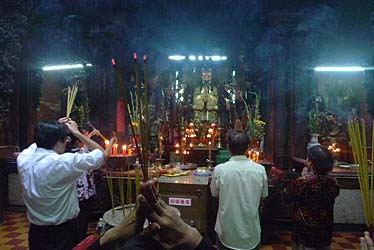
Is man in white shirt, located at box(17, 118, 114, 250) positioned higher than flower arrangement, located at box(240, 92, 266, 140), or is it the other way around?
flower arrangement, located at box(240, 92, 266, 140)

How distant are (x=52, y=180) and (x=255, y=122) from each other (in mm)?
4098

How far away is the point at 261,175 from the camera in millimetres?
2406

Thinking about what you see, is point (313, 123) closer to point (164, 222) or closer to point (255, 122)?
point (255, 122)

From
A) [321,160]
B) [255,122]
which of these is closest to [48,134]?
[321,160]

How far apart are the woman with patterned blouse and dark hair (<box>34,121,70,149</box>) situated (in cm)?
174

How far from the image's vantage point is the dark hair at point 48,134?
2141mm

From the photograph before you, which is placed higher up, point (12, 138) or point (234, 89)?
point (234, 89)

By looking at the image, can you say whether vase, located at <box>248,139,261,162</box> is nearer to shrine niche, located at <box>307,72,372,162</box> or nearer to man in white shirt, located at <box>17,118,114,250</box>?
shrine niche, located at <box>307,72,372,162</box>

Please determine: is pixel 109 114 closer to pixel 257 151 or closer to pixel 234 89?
pixel 234 89

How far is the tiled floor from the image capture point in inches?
168

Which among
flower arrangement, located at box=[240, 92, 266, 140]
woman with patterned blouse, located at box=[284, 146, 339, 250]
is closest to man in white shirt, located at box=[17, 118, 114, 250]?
woman with patterned blouse, located at box=[284, 146, 339, 250]

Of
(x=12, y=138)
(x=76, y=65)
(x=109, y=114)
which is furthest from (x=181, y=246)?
(x=12, y=138)

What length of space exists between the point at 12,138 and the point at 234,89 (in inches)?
180

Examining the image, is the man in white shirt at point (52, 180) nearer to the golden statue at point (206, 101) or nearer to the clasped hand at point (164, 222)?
the clasped hand at point (164, 222)
